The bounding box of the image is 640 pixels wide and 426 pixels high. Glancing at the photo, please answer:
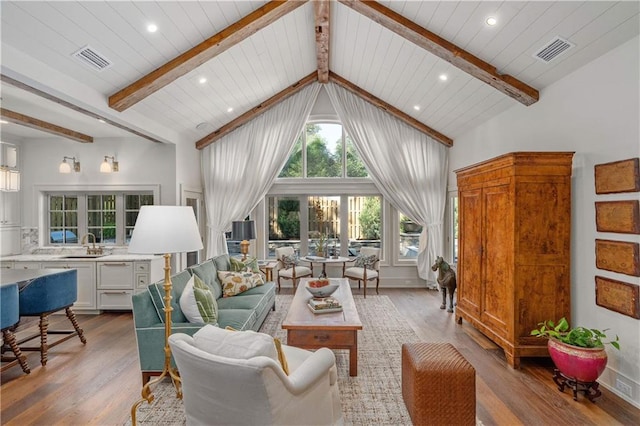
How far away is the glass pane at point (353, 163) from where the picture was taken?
6.82 m

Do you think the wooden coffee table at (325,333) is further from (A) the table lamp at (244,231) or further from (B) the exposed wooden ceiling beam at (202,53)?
(B) the exposed wooden ceiling beam at (202,53)

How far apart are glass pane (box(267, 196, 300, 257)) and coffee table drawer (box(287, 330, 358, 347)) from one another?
390cm

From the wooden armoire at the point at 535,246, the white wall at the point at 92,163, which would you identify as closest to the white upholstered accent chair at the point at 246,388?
the wooden armoire at the point at 535,246

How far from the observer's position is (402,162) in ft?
21.0

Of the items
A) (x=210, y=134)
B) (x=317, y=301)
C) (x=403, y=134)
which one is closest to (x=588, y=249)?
(x=317, y=301)

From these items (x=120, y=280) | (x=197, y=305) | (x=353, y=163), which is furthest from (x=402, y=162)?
(x=120, y=280)

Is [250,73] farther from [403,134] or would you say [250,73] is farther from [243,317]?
[243,317]

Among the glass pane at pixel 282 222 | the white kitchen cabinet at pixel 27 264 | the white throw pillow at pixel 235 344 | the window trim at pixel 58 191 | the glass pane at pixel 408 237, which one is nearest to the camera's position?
the white throw pillow at pixel 235 344

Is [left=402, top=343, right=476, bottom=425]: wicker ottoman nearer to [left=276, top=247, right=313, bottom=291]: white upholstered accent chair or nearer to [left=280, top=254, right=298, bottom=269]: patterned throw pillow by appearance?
[left=276, top=247, right=313, bottom=291]: white upholstered accent chair

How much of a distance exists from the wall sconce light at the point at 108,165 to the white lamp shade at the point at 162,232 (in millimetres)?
3477

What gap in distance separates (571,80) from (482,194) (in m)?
1.34

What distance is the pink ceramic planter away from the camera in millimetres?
2617

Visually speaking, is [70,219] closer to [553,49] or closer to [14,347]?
[14,347]

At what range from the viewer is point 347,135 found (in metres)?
6.78
